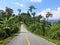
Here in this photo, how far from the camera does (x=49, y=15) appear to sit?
122m

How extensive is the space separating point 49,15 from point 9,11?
1098 inches

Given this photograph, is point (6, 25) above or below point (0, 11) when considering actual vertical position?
below

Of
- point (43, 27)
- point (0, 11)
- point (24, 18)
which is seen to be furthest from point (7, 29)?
point (24, 18)

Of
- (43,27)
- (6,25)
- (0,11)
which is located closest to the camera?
(6,25)

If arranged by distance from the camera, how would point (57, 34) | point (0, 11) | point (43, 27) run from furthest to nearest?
point (0, 11) < point (43, 27) < point (57, 34)

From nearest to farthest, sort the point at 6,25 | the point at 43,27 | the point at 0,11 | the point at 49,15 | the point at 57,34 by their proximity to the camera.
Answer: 1. the point at 57,34
2. the point at 6,25
3. the point at 43,27
4. the point at 0,11
5. the point at 49,15

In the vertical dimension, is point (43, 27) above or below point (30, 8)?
below

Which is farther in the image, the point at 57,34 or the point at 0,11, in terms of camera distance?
the point at 0,11

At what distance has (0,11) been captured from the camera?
111125 millimetres

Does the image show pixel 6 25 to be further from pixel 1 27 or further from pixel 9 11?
pixel 9 11

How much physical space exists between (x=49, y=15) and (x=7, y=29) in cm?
8366

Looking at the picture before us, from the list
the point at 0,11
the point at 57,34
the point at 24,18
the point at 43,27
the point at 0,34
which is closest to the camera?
the point at 57,34

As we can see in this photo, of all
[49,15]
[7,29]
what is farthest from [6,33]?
[49,15]

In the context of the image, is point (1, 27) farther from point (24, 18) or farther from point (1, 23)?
point (24, 18)
